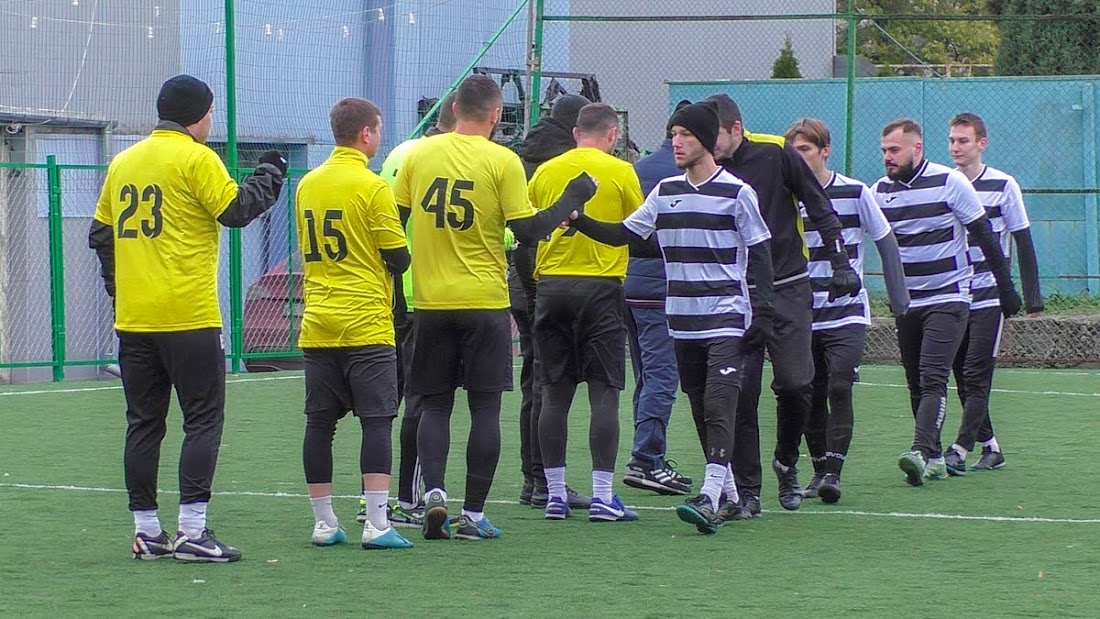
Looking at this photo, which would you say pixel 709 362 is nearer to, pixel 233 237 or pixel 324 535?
pixel 324 535

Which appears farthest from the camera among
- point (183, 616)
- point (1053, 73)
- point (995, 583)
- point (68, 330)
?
point (1053, 73)

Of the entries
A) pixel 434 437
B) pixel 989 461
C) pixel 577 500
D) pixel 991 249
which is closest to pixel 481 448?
pixel 434 437

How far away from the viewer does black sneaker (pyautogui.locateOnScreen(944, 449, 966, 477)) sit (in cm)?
934

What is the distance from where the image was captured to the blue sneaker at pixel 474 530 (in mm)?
7125

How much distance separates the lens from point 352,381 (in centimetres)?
687

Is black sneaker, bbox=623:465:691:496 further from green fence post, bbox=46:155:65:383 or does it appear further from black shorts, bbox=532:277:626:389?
green fence post, bbox=46:155:65:383

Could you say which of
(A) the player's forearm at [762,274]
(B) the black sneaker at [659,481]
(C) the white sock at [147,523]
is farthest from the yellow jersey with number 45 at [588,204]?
(C) the white sock at [147,523]

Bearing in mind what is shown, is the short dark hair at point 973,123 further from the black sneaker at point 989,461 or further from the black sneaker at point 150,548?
the black sneaker at point 150,548

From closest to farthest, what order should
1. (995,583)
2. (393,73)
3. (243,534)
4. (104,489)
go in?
1. (995,583)
2. (243,534)
3. (104,489)
4. (393,73)

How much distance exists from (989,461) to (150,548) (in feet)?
16.3

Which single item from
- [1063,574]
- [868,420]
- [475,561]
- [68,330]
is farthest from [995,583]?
[68,330]

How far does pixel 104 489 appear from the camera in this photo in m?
8.72

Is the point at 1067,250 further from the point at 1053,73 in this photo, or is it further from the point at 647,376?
the point at 647,376

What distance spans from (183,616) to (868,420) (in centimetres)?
733
